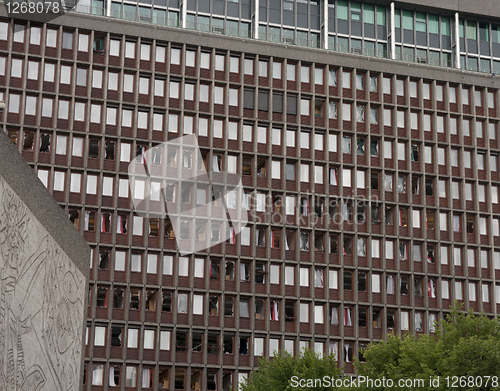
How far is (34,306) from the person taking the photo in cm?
3200

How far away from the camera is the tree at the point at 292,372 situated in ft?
197

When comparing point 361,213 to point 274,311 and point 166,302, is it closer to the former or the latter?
point 274,311

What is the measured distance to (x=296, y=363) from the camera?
203 ft

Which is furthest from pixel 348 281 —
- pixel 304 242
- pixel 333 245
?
pixel 304 242

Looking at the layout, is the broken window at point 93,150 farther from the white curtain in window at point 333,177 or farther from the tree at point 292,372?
the tree at point 292,372

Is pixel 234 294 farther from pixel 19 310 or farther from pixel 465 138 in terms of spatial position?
pixel 19 310

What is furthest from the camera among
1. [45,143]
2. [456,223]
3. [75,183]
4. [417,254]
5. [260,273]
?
[456,223]

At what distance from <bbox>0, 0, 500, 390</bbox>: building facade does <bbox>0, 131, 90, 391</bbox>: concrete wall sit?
3773 centimetres

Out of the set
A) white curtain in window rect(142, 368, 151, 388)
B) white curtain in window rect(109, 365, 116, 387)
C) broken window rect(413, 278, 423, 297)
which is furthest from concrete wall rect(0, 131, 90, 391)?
broken window rect(413, 278, 423, 297)

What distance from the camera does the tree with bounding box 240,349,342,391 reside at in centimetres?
5997

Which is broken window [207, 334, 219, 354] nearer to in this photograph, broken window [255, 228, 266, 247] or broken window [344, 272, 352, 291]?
broken window [255, 228, 266, 247]

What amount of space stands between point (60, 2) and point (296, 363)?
4074 centimetres

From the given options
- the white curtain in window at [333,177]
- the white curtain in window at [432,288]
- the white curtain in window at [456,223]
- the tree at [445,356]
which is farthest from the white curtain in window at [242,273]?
the tree at [445,356]

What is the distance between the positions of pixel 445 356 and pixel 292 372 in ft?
44.7
